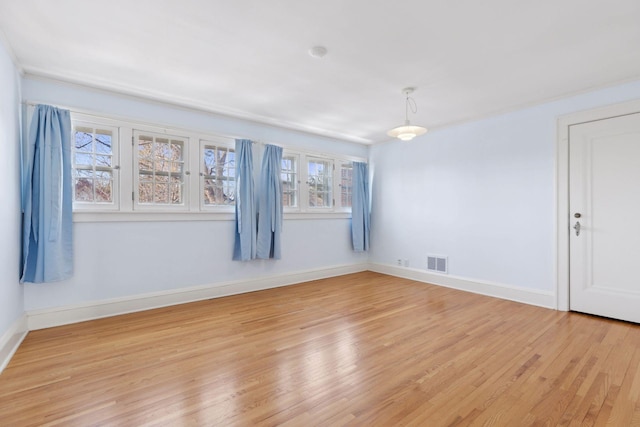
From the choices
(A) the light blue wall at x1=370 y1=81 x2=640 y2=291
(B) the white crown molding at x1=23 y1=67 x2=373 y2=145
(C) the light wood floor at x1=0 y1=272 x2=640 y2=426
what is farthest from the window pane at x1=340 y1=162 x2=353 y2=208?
(C) the light wood floor at x1=0 y1=272 x2=640 y2=426

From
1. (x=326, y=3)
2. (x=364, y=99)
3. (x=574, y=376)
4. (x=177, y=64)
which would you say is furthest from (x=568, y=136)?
(x=177, y=64)

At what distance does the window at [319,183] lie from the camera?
538cm

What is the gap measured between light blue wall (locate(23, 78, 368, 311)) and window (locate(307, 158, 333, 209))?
46cm

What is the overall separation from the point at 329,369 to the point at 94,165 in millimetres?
3339

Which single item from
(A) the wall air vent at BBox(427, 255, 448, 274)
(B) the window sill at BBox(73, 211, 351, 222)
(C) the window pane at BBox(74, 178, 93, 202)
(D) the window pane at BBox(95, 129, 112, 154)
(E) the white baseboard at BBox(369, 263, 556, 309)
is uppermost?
(D) the window pane at BBox(95, 129, 112, 154)

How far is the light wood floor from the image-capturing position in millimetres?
1747

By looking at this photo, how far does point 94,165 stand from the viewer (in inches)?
133

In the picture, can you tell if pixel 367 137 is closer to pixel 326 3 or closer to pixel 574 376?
pixel 326 3

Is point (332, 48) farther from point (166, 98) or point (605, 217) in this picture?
point (605, 217)

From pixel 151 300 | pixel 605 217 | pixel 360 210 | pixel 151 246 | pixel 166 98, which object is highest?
pixel 166 98

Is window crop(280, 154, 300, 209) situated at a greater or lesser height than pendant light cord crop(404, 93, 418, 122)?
lesser

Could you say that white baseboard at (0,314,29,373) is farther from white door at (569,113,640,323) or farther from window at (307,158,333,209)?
white door at (569,113,640,323)

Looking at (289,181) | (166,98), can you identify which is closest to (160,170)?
(166,98)

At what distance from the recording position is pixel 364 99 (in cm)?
382
